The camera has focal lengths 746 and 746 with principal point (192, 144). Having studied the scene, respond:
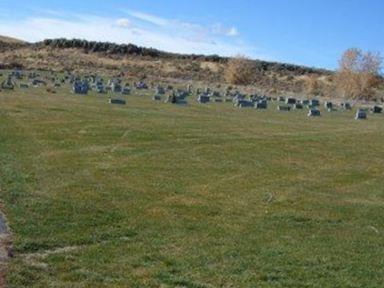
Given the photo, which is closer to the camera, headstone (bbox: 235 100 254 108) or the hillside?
headstone (bbox: 235 100 254 108)

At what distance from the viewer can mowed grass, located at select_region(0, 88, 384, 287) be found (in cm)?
1278

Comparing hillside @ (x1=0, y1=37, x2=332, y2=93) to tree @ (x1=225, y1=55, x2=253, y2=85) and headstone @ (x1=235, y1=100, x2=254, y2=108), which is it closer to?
tree @ (x1=225, y1=55, x2=253, y2=85)

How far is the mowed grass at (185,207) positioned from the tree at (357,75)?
3148 inches

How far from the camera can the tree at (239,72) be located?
12975 centimetres

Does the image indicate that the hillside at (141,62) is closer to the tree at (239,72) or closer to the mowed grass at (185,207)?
the tree at (239,72)

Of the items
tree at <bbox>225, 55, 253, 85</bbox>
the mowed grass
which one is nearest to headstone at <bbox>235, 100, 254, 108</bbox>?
the mowed grass

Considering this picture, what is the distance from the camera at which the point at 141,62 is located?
538 ft

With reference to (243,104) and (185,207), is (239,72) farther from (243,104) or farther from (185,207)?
(185,207)

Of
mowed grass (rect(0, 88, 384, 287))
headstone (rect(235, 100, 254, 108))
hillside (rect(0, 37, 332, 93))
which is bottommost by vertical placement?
headstone (rect(235, 100, 254, 108))

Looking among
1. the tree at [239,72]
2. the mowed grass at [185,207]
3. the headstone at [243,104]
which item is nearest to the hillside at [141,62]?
the tree at [239,72]

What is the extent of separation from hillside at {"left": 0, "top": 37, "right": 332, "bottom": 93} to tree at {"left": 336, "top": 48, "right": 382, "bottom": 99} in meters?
16.7

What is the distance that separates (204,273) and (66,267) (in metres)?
2.30

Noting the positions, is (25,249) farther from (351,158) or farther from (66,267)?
(351,158)

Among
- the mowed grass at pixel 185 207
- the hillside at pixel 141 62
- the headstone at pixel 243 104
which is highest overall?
the hillside at pixel 141 62
